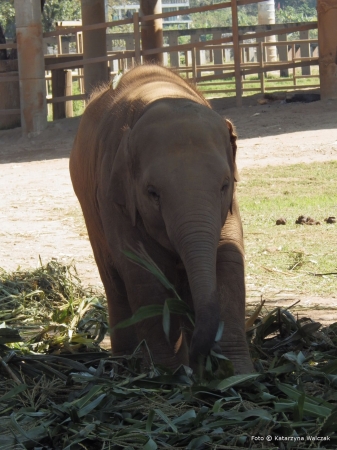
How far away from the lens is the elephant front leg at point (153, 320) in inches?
167

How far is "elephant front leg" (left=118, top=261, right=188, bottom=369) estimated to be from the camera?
13.9 feet

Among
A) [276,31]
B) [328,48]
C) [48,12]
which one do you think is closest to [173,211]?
[276,31]

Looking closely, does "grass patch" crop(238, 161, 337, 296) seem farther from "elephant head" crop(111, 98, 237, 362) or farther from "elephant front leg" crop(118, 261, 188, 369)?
"elephant head" crop(111, 98, 237, 362)

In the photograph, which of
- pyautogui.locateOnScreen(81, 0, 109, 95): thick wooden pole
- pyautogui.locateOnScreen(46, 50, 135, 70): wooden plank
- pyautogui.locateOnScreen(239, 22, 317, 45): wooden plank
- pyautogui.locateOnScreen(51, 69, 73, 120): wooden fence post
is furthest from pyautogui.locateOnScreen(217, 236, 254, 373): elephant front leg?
pyautogui.locateOnScreen(51, 69, 73, 120): wooden fence post

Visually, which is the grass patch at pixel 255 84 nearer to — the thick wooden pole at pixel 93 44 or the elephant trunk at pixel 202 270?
the thick wooden pole at pixel 93 44

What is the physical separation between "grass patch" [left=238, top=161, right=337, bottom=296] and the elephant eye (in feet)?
4.67

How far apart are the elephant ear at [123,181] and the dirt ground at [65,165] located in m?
1.99

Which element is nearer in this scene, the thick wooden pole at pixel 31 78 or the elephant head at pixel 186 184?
the elephant head at pixel 186 184

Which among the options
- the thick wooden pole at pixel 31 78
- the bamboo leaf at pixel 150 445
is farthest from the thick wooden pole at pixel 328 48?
the bamboo leaf at pixel 150 445

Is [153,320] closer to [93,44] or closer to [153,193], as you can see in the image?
[153,193]

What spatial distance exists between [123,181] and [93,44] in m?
14.9

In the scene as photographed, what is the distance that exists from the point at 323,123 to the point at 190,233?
11.5 m

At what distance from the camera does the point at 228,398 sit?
3512 millimetres

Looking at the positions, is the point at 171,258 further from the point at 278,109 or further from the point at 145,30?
the point at 145,30
